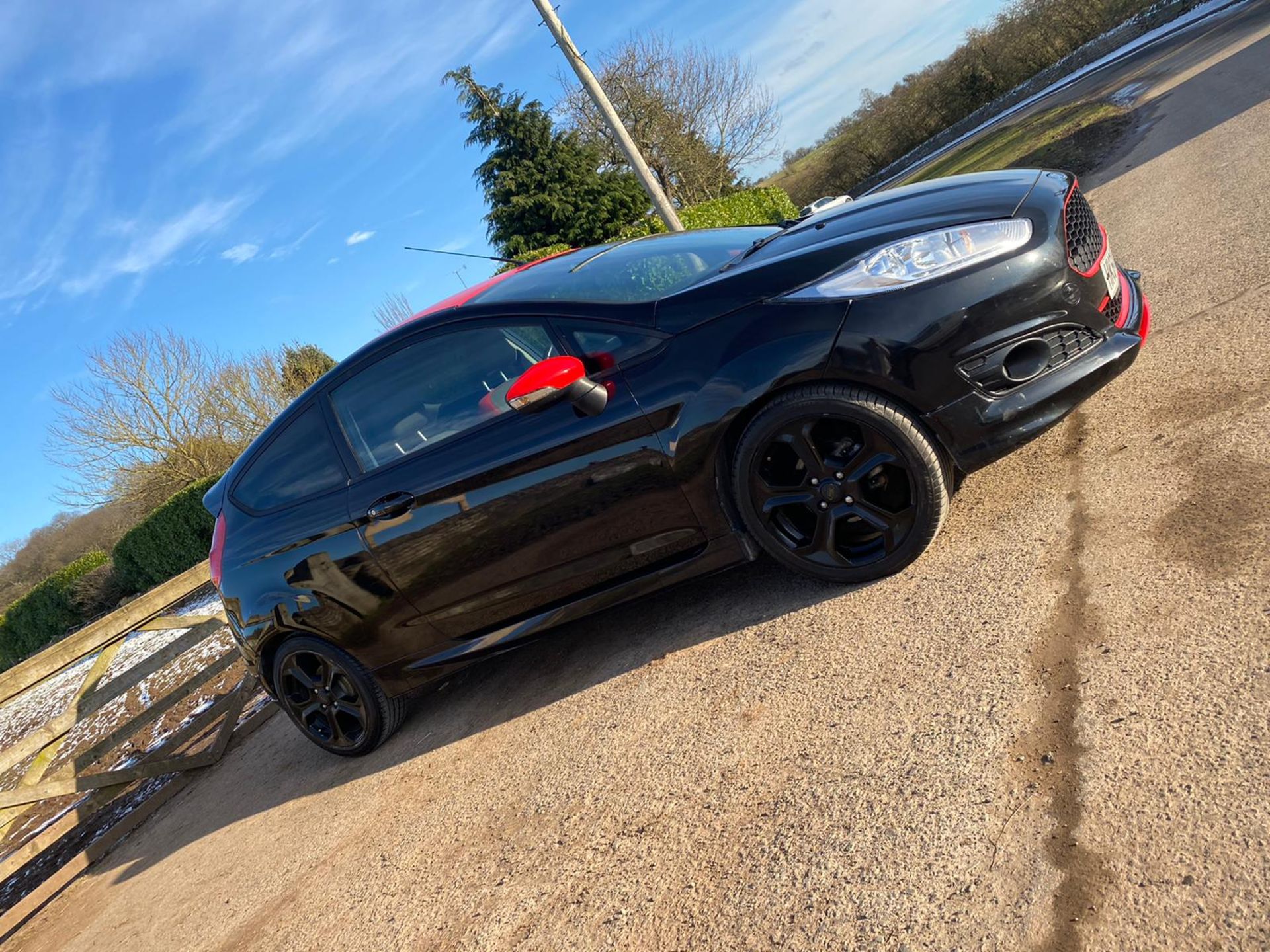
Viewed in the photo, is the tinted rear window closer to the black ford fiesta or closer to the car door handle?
the black ford fiesta

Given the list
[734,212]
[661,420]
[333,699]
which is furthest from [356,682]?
[734,212]

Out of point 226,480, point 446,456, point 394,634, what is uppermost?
→ point 226,480

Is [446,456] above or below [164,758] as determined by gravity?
above

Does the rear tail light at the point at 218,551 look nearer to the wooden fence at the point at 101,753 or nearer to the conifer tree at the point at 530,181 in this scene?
the wooden fence at the point at 101,753

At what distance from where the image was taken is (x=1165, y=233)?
18.1 feet

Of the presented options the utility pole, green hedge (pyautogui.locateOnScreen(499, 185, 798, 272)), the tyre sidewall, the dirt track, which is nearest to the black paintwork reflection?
the tyre sidewall

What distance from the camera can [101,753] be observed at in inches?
207

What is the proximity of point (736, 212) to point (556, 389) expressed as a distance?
19193mm

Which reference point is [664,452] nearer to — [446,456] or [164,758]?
[446,456]

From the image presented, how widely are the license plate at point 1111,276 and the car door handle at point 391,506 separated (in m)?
2.99

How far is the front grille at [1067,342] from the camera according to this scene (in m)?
2.86

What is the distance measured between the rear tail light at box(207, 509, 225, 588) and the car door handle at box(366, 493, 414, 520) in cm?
121

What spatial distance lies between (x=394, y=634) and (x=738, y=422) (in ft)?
6.78

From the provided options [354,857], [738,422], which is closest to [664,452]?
[738,422]
